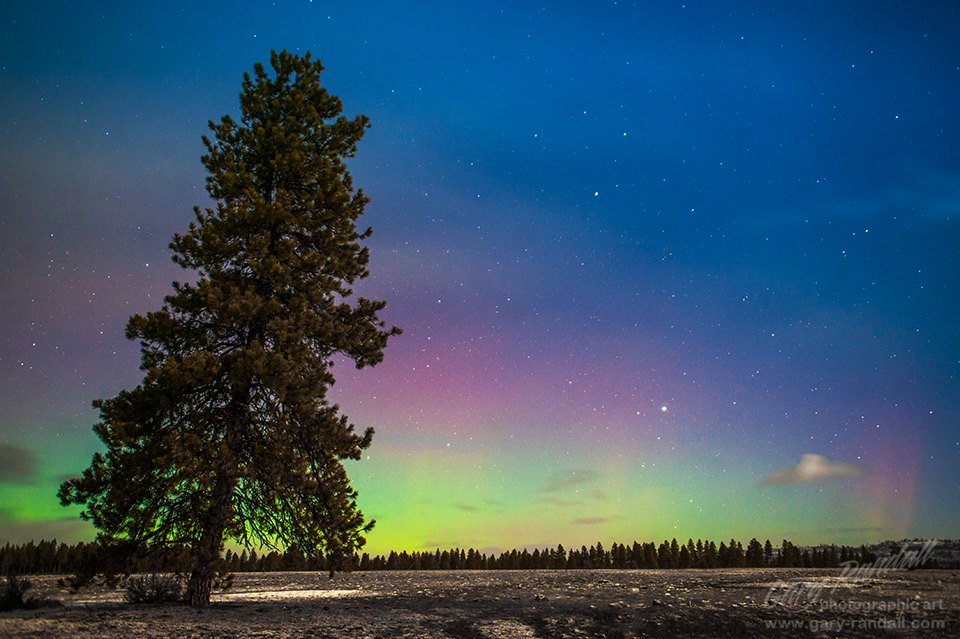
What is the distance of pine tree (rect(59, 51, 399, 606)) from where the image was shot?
1579cm

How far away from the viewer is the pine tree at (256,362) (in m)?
15.8

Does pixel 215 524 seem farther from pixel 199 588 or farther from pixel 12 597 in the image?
pixel 12 597

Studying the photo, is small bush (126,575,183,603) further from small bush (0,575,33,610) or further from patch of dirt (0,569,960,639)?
small bush (0,575,33,610)

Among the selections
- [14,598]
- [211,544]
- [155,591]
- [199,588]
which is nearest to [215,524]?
[211,544]

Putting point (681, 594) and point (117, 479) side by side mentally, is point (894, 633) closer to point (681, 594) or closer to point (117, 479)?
point (681, 594)

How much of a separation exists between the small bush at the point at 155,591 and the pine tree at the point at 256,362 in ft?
3.35

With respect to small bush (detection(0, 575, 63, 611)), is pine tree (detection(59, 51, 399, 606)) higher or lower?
higher

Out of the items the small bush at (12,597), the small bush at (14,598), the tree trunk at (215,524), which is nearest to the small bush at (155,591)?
the tree trunk at (215,524)

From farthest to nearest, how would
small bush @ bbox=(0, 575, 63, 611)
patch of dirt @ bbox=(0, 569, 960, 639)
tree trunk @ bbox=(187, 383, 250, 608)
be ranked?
tree trunk @ bbox=(187, 383, 250, 608), small bush @ bbox=(0, 575, 63, 611), patch of dirt @ bbox=(0, 569, 960, 639)

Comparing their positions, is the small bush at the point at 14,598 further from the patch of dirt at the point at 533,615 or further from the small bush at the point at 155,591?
the small bush at the point at 155,591

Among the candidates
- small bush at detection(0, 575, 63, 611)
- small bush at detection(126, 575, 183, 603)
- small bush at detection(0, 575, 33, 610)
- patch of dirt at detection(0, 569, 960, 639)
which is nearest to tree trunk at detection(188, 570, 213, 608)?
patch of dirt at detection(0, 569, 960, 639)

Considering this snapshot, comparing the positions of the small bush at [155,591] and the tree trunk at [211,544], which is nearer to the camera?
the tree trunk at [211,544]

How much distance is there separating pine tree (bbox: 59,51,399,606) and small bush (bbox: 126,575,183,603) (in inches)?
40.2

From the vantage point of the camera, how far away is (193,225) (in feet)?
60.5
